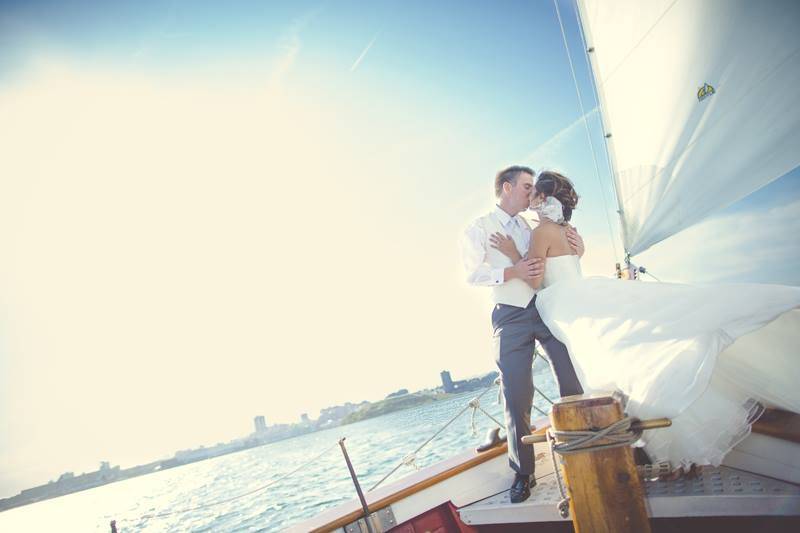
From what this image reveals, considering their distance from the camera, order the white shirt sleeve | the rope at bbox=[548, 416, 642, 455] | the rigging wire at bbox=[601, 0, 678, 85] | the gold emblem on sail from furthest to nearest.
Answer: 1. the rigging wire at bbox=[601, 0, 678, 85]
2. the gold emblem on sail
3. the white shirt sleeve
4. the rope at bbox=[548, 416, 642, 455]

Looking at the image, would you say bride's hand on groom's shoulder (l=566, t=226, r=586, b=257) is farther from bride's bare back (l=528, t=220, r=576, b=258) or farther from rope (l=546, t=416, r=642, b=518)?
rope (l=546, t=416, r=642, b=518)

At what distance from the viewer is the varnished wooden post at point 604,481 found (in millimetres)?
714

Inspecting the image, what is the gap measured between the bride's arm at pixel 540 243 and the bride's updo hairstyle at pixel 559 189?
0.21m

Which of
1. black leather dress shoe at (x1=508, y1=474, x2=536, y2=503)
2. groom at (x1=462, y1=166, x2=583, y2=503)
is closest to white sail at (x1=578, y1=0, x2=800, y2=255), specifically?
groom at (x1=462, y1=166, x2=583, y2=503)

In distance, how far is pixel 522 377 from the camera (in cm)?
185

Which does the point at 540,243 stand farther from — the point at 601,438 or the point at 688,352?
the point at 601,438

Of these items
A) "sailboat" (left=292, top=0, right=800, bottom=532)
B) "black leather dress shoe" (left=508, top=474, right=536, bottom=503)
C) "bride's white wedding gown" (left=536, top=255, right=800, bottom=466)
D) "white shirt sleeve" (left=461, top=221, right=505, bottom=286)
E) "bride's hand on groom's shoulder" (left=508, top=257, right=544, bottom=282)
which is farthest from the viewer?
"white shirt sleeve" (left=461, top=221, right=505, bottom=286)

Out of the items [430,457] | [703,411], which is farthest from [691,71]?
[430,457]

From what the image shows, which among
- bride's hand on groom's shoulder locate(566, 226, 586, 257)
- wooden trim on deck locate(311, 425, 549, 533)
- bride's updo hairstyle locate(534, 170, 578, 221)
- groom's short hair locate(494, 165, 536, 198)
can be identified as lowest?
wooden trim on deck locate(311, 425, 549, 533)

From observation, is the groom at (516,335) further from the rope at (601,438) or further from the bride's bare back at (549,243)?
the rope at (601,438)

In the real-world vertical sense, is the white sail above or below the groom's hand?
above

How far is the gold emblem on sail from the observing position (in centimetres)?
211

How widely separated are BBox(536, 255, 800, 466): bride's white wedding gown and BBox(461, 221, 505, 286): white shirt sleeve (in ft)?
1.45

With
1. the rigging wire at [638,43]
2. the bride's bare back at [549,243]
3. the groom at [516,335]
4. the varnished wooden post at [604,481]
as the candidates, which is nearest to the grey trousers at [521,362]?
the groom at [516,335]
